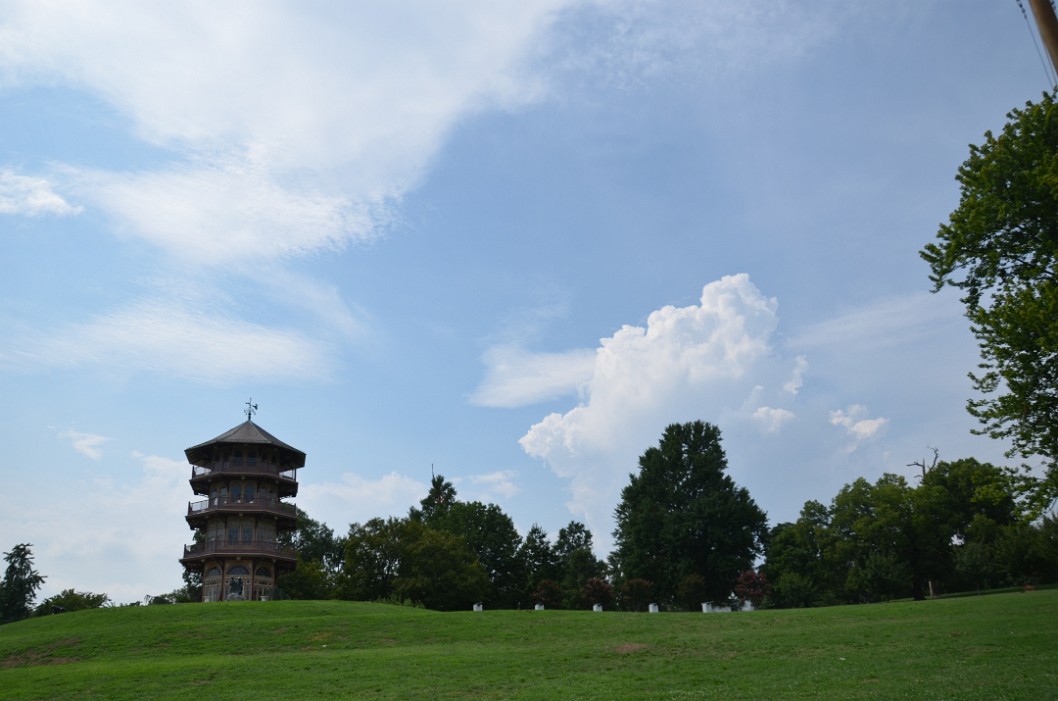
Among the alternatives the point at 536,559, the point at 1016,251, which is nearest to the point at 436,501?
the point at 536,559

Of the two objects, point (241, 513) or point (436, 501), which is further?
point (436, 501)

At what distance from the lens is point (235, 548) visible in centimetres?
5959

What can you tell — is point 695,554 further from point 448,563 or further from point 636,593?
point 448,563

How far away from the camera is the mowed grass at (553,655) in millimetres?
20469

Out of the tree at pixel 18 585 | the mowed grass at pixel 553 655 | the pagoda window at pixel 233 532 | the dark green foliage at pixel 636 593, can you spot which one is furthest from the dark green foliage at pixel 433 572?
the tree at pixel 18 585

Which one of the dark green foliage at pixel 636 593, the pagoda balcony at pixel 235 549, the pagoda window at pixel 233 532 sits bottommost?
the dark green foliage at pixel 636 593

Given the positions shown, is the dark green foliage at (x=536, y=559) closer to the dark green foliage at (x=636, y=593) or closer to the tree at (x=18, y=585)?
the dark green foliage at (x=636, y=593)

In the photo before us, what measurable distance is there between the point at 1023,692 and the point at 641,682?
9.25 metres

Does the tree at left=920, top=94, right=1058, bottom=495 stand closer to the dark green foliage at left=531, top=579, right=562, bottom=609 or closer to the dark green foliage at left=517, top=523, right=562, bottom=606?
the dark green foliage at left=531, top=579, right=562, bottom=609

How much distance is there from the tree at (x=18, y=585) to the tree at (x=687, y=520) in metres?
58.8

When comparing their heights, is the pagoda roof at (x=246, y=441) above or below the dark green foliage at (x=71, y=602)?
above

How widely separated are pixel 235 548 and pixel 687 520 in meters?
41.6

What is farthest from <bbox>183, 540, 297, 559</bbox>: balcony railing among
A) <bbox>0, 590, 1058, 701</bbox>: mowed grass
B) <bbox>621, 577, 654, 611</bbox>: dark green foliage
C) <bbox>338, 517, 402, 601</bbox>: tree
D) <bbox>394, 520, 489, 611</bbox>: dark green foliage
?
<bbox>621, 577, 654, 611</bbox>: dark green foliage

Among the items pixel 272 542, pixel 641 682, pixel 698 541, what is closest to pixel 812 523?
pixel 698 541
